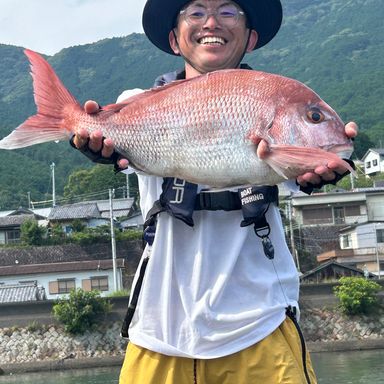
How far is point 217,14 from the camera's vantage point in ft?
8.25

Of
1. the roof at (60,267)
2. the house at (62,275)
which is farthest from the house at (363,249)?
the roof at (60,267)

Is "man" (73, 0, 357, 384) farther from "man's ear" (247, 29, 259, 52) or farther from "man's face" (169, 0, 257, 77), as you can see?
"man's ear" (247, 29, 259, 52)

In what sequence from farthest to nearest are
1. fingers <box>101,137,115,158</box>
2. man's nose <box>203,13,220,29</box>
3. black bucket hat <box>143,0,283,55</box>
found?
black bucket hat <box>143,0,283,55</box> → man's nose <box>203,13,220,29</box> → fingers <box>101,137,115,158</box>

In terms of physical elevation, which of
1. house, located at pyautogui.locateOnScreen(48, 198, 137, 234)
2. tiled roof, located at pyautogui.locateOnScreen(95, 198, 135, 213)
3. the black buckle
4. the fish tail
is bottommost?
the black buckle

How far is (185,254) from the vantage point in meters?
2.40

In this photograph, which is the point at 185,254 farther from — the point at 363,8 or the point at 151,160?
the point at 363,8

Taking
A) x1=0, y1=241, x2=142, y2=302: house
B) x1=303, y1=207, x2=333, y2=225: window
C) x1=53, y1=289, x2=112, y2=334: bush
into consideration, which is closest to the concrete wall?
x1=53, y1=289, x2=112, y2=334: bush

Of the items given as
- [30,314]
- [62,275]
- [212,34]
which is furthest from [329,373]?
[212,34]

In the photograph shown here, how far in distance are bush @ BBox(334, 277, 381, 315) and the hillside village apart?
251 cm

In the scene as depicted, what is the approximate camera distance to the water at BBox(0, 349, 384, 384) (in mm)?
14742

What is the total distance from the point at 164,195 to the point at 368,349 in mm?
19045

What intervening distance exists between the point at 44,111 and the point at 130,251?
2580cm

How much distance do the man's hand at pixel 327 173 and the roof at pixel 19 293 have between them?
71.6ft

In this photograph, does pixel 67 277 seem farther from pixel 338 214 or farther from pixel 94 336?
pixel 338 214
